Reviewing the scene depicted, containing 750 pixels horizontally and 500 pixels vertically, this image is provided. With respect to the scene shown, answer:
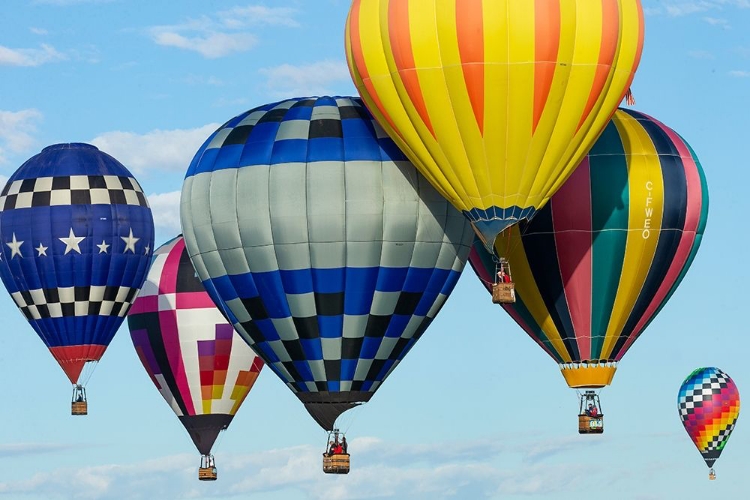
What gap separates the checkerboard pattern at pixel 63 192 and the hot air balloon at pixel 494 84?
11.2 m

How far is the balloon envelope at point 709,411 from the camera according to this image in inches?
1923

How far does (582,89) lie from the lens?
104 ft

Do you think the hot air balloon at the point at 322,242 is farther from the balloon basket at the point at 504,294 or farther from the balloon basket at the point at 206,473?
the balloon basket at the point at 206,473

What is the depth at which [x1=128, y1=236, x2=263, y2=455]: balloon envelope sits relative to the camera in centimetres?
4331

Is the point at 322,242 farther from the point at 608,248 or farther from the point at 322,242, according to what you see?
the point at 608,248

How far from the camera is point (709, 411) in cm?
4881

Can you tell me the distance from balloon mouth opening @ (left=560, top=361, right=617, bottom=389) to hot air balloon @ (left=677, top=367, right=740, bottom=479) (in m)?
12.4

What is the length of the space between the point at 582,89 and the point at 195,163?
7013 millimetres

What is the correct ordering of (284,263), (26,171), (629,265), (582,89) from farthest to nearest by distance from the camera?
1. (26,171)
2. (629,265)
3. (284,263)
4. (582,89)

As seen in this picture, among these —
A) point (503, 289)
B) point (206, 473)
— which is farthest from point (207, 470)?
point (503, 289)

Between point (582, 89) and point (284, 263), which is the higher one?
point (582, 89)

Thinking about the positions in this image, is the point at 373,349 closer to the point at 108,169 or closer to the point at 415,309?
the point at 415,309

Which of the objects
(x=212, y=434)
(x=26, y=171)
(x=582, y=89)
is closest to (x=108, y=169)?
(x=26, y=171)

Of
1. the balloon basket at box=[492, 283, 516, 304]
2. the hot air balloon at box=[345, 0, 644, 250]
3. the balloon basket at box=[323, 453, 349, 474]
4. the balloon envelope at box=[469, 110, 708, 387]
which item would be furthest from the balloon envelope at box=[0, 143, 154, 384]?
the balloon basket at box=[492, 283, 516, 304]
